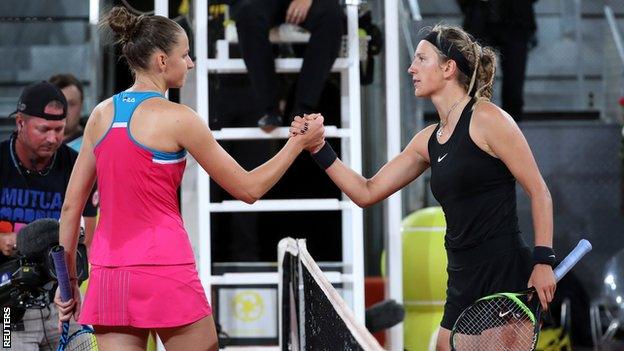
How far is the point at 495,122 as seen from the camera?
3863 millimetres

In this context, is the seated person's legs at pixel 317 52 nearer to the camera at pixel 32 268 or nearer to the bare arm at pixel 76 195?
the camera at pixel 32 268

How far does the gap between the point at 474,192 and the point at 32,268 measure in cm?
170

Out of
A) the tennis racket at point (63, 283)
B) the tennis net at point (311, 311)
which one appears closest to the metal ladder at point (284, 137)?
the tennis net at point (311, 311)

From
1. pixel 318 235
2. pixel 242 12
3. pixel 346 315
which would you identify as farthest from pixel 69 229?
pixel 318 235

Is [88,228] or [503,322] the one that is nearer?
[503,322]

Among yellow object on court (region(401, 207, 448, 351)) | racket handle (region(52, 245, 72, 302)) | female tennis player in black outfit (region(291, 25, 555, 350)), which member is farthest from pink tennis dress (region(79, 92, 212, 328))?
yellow object on court (region(401, 207, 448, 351))

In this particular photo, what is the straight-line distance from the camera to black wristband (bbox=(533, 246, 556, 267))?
3748 mm

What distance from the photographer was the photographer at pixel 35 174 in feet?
15.2

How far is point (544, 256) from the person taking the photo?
375 centimetres

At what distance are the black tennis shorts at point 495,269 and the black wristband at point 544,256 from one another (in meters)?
0.13

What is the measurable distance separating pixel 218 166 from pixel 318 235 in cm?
373

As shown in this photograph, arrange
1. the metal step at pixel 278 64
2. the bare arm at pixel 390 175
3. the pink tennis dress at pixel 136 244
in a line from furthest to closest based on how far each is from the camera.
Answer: the metal step at pixel 278 64 < the bare arm at pixel 390 175 < the pink tennis dress at pixel 136 244

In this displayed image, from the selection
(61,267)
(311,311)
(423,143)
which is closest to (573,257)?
(423,143)

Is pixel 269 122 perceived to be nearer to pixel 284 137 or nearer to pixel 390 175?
pixel 284 137
